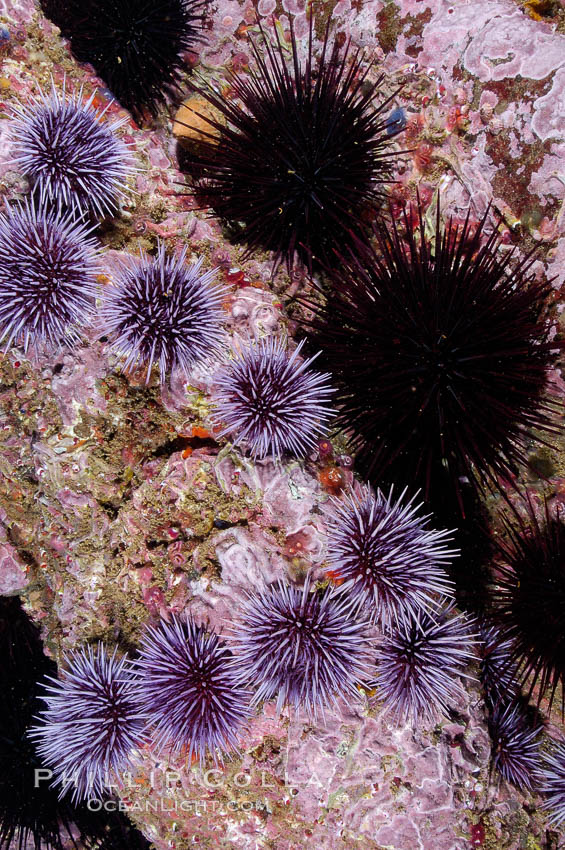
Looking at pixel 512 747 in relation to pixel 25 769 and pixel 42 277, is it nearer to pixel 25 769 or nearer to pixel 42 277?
pixel 25 769

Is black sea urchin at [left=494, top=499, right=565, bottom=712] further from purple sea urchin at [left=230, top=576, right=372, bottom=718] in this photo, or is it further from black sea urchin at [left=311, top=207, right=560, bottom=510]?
purple sea urchin at [left=230, top=576, right=372, bottom=718]

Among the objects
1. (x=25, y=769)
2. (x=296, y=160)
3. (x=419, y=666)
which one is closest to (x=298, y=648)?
(x=419, y=666)

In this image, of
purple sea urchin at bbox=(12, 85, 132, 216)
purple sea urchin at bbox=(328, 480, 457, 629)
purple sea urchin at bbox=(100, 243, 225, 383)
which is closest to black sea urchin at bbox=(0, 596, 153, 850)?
purple sea urchin at bbox=(100, 243, 225, 383)

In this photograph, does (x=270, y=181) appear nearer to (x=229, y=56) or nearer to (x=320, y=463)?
(x=320, y=463)

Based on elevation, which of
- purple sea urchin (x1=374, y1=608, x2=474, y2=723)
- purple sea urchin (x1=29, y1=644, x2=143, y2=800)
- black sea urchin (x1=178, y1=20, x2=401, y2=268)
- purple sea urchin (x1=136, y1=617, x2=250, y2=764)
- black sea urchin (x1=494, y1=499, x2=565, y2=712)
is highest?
black sea urchin (x1=178, y1=20, x2=401, y2=268)

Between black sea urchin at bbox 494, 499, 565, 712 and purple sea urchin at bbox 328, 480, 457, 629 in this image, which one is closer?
purple sea urchin at bbox 328, 480, 457, 629

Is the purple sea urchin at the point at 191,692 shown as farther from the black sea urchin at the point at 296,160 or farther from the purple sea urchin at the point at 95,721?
the black sea urchin at the point at 296,160
